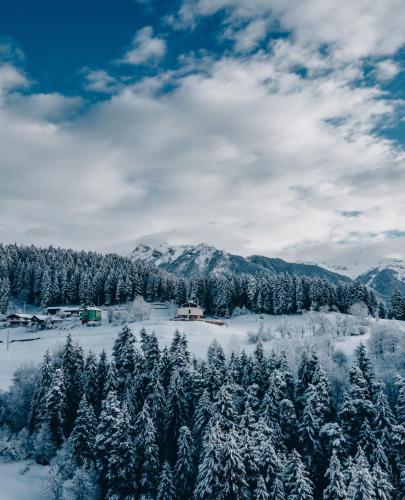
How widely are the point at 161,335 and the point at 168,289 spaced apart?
59.0m

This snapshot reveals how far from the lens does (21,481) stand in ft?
165

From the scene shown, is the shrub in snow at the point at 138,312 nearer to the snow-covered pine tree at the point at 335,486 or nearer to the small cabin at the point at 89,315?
the small cabin at the point at 89,315

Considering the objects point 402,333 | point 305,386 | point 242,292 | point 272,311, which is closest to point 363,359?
point 305,386

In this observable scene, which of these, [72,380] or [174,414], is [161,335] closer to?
[72,380]

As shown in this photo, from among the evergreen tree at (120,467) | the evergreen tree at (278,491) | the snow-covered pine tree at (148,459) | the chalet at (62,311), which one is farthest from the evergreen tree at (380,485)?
the chalet at (62,311)

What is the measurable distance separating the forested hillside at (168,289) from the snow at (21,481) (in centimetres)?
8484

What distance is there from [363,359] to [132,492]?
113 ft

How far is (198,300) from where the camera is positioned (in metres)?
139

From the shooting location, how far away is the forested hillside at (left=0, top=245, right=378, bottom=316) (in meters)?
132

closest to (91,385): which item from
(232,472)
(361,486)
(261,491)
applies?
(232,472)

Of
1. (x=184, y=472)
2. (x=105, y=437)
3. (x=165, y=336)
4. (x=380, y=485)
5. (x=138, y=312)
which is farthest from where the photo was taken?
(x=138, y=312)

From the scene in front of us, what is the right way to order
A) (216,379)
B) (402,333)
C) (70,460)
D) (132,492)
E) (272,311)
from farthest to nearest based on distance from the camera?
(272,311) < (402,333) < (216,379) < (70,460) < (132,492)

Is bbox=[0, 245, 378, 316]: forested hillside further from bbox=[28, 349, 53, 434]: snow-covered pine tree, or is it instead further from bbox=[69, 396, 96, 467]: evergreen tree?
bbox=[69, 396, 96, 467]: evergreen tree

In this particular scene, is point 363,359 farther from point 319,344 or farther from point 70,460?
point 70,460
